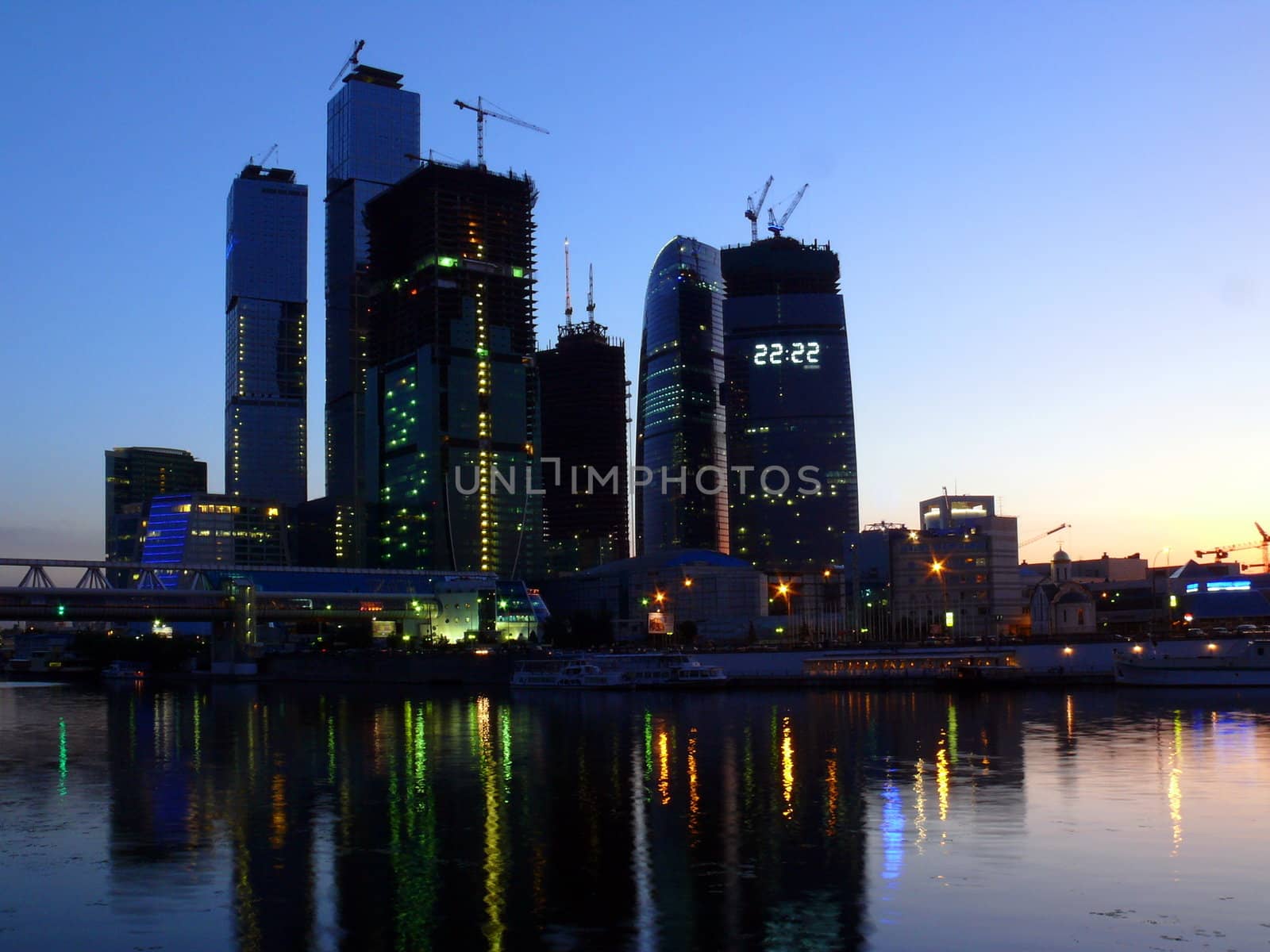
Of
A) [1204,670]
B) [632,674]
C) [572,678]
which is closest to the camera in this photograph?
[1204,670]

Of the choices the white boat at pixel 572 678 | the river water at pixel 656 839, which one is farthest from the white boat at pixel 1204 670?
the white boat at pixel 572 678

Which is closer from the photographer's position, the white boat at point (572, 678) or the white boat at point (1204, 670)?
the white boat at point (1204, 670)

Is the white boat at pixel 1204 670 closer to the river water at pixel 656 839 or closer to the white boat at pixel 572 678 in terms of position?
the river water at pixel 656 839

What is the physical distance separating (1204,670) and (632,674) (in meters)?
63.7

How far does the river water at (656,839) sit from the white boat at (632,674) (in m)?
58.9

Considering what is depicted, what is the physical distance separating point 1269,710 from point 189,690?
149 metres

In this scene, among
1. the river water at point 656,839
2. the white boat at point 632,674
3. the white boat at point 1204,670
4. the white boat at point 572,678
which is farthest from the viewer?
the white boat at point 572,678

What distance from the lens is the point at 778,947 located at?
109 feet

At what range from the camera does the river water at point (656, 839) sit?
35562 mm

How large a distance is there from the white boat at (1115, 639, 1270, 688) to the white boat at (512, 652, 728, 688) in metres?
46.4

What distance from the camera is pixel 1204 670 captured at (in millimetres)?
135125

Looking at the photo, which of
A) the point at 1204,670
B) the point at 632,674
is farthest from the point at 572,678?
the point at 1204,670

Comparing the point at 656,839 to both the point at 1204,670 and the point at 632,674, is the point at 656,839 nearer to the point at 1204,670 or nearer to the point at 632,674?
the point at 1204,670

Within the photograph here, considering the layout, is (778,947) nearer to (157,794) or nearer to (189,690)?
(157,794)
